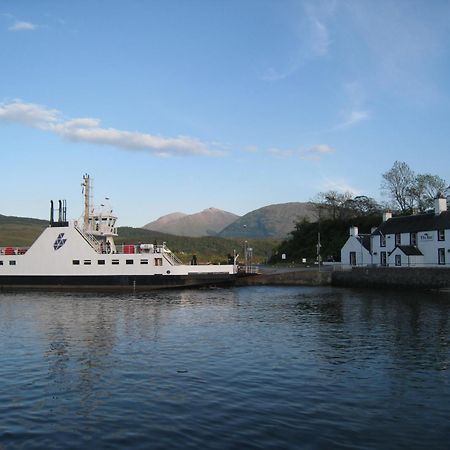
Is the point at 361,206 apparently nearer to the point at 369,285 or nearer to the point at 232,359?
the point at 369,285

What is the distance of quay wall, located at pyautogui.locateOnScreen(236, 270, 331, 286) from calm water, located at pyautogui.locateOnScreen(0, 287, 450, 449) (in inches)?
1033

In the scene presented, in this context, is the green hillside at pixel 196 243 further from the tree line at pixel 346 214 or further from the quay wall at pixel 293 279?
the quay wall at pixel 293 279

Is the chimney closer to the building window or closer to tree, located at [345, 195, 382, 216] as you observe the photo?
the building window

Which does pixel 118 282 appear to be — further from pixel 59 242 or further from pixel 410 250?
pixel 410 250

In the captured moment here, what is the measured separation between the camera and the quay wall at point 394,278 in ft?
142

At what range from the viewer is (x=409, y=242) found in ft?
174

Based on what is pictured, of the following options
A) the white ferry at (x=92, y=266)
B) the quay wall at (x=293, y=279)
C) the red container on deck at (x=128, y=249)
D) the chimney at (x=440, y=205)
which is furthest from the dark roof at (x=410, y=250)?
the red container on deck at (x=128, y=249)

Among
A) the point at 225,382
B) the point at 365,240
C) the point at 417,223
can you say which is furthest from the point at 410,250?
the point at 225,382

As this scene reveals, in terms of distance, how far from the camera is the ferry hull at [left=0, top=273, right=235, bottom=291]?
48.2 m

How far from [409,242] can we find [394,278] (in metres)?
8.04

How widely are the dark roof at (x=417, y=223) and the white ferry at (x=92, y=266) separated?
19.3 m

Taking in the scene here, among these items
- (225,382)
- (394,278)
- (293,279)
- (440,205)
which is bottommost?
(225,382)

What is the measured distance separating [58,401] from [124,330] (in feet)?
35.7

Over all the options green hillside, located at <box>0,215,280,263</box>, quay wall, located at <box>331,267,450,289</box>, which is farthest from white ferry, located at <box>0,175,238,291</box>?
green hillside, located at <box>0,215,280,263</box>
